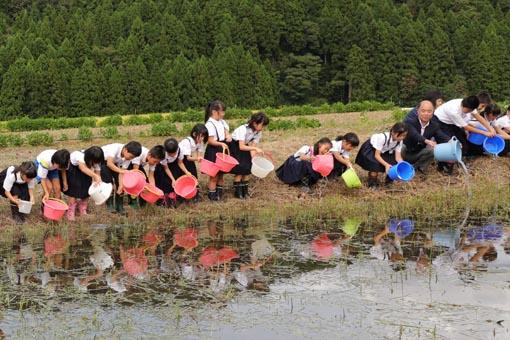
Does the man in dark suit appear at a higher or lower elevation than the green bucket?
higher

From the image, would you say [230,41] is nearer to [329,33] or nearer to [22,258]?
[329,33]

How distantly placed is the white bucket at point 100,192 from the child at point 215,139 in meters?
1.47

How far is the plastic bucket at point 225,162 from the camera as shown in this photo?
941 centimetres

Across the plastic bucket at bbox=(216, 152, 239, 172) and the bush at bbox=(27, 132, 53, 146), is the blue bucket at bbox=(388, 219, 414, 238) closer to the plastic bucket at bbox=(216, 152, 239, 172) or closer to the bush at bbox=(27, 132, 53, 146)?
the plastic bucket at bbox=(216, 152, 239, 172)

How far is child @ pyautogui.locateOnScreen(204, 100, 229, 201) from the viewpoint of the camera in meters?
9.62

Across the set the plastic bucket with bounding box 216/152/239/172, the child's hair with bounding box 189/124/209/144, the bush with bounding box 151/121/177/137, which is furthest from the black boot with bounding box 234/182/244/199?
the bush with bounding box 151/121/177/137

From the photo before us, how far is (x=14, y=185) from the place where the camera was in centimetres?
856

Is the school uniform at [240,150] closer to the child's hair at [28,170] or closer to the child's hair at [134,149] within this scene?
the child's hair at [134,149]

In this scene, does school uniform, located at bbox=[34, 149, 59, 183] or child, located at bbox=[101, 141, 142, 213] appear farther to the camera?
child, located at bbox=[101, 141, 142, 213]

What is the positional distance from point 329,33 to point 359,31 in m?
2.01

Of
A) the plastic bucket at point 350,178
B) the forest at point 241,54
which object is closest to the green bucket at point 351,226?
the plastic bucket at point 350,178

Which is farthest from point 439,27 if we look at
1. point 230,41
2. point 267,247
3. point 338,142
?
point 267,247

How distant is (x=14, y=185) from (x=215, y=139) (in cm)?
244

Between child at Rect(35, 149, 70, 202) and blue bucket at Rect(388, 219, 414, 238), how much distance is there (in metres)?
3.50
